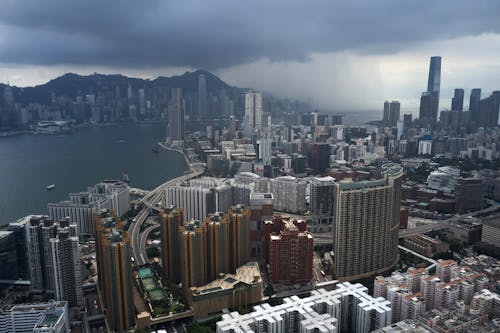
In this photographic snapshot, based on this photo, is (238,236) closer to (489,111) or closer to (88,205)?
(88,205)

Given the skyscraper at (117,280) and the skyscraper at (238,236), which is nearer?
the skyscraper at (117,280)

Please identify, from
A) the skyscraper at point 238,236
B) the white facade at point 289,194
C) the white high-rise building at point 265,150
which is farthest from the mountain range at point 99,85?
the skyscraper at point 238,236

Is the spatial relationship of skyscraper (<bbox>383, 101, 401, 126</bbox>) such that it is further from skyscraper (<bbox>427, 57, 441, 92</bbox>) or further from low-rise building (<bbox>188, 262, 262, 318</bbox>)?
low-rise building (<bbox>188, 262, 262, 318</bbox>)

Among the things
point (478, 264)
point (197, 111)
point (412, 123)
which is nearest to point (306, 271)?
point (478, 264)

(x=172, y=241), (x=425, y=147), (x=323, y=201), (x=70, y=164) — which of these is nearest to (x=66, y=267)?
(x=172, y=241)

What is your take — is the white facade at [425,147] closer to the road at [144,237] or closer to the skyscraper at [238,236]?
the road at [144,237]
